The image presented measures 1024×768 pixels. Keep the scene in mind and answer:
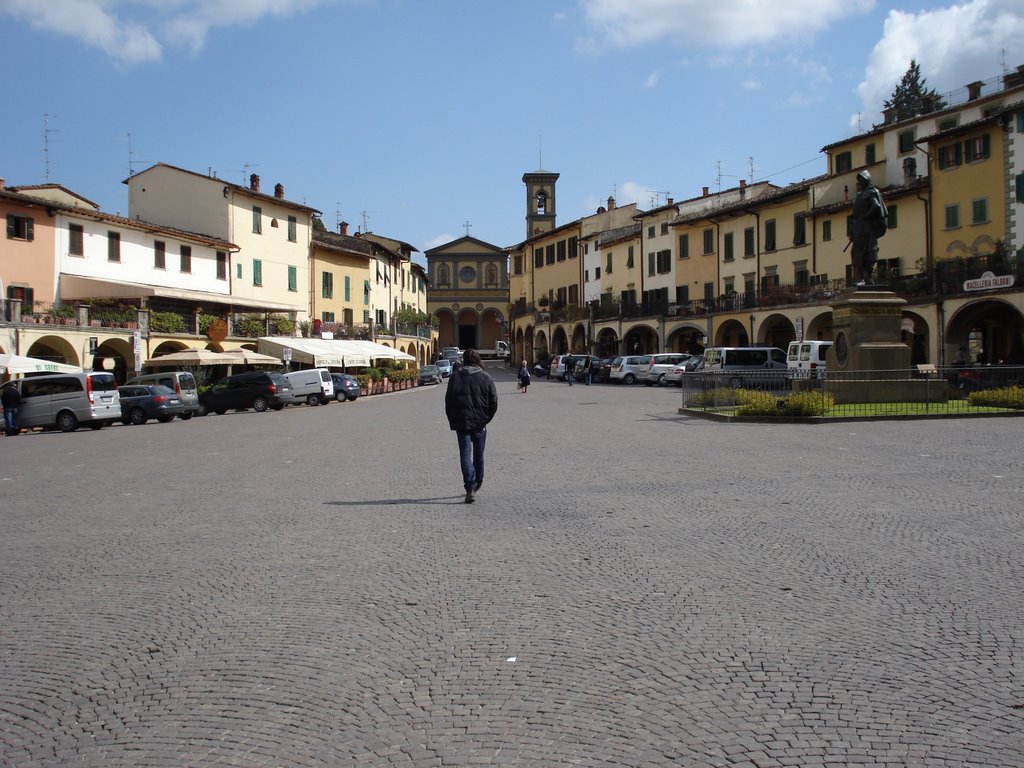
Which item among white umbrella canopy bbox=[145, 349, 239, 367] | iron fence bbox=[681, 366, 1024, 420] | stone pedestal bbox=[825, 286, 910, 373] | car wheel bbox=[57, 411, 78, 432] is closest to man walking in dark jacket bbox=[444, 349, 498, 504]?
iron fence bbox=[681, 366, 1024, 420]

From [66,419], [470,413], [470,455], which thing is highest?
[470,413]

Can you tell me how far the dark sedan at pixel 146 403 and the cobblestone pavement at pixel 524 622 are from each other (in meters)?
18.0

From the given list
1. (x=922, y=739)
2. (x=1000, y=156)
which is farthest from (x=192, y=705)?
(x=1000, y=156)

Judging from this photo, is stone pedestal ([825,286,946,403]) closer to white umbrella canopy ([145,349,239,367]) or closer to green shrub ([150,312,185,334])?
white umbrella canopy ([145,349,239,367])

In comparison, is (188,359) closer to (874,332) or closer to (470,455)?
(874,332)

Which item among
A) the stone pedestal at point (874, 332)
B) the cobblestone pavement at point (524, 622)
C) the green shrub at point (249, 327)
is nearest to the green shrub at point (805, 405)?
the stone pedestal at point (874, 332)

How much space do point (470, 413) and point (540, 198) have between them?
97093 mm

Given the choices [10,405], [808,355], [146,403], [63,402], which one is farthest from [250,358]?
[808,355]

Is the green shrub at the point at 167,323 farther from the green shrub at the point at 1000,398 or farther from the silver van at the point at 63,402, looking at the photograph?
the green shrub at the point at 1000,398

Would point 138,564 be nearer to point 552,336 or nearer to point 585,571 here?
point 585,571

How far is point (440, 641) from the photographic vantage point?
4910 millimetres

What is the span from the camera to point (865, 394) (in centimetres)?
2169

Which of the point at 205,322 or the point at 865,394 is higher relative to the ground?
the point at 205,322

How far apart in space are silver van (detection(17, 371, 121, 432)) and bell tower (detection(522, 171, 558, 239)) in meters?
80.8
